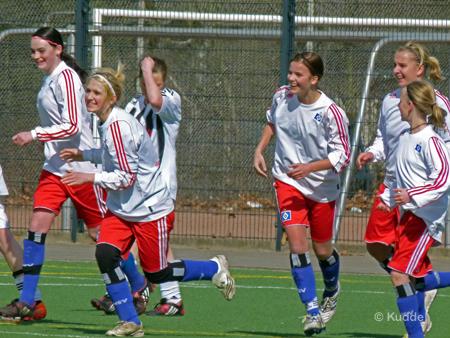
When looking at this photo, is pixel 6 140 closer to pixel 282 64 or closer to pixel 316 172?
pixel 282 64

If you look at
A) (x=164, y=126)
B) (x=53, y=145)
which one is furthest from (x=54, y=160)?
(x=164, y=126)

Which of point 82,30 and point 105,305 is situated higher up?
point 82,30

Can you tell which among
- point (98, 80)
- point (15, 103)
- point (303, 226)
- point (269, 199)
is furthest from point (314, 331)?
point (15, 103)

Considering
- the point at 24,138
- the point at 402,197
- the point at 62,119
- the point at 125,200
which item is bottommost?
the point at 125,200

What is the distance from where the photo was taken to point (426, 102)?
5.68m

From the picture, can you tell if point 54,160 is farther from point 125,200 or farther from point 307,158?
point 307,158

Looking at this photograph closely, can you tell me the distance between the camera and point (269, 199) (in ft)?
37.3

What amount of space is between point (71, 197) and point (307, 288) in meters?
2.02

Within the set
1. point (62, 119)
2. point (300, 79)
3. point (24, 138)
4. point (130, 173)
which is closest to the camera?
point (130, 173)

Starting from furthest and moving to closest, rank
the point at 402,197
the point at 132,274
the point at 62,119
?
the point at 132,274, the point at 62,119, the point at 402,197

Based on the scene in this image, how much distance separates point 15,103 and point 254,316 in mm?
6075

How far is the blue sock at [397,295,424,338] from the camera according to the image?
563 cm

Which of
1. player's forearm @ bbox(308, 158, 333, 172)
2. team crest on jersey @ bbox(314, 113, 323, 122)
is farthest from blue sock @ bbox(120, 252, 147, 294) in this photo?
team crest on jersey @ bbox(314, 113, 323, 122)

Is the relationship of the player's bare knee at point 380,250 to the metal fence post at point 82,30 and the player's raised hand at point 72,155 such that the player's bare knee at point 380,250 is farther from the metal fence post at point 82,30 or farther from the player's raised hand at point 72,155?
the metal fence post at point 82,30
